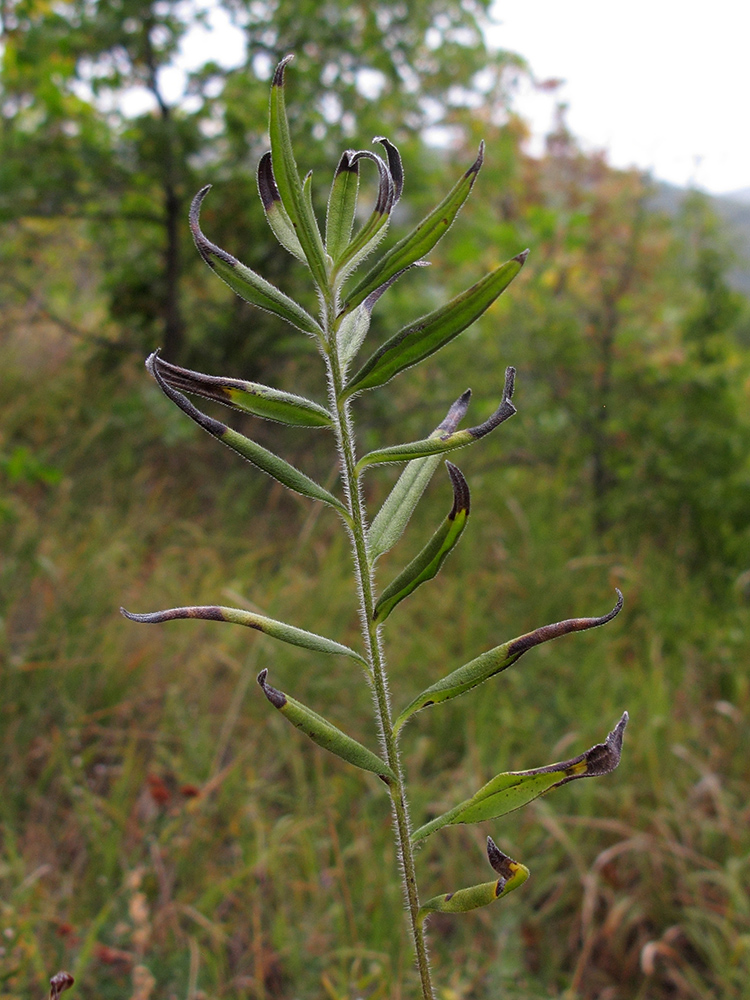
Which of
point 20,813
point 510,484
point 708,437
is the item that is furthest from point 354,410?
point 20,813

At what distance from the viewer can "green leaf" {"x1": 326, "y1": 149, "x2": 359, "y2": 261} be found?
2.18 feet

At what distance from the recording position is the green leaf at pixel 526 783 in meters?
0.59

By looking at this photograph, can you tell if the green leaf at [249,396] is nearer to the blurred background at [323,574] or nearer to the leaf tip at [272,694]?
the leaf tip at [272,694]

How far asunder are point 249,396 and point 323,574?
2.68 m

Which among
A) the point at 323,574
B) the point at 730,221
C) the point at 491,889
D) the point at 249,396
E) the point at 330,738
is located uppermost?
the point at 730,221

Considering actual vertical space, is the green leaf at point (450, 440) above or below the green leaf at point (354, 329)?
below

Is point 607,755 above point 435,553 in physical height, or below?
below

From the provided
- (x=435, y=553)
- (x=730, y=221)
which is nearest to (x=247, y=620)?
(x=435, y=553)

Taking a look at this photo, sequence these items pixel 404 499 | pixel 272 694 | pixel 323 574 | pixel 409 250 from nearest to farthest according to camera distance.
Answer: pixel 272 694
pixel 409 250
pixel 404 499
pixel 323 574

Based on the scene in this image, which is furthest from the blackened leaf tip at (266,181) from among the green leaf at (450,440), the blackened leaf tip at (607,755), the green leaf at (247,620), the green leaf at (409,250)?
the blackened leaf tip at (607,755)

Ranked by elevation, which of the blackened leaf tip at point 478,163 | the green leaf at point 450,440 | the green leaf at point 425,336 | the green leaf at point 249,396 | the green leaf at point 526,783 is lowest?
the green leaf at point 526,783

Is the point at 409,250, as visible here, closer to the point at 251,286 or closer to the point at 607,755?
the point at 251,286

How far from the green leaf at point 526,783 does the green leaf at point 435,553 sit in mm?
162

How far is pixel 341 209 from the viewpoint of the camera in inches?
26.8
